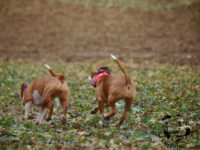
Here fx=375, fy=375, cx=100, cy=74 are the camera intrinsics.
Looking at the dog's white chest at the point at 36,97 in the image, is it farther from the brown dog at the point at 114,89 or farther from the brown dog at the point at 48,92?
the brown dog at the point at 114,89

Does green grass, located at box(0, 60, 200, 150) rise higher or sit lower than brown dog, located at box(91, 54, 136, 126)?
lower

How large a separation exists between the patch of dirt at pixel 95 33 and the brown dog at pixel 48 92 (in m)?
10.9

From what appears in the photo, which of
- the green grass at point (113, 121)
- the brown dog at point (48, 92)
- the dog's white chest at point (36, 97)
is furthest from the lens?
the dog's white chest at point (36, 97)

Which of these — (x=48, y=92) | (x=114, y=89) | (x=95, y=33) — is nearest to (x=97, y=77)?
(x=114, y=89)

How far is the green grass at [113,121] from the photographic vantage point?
5.72 meters

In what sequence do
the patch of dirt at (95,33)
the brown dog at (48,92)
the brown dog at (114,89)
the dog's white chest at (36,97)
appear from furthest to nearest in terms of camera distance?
the patch of dirt at (95,33) → the dog's white chest at (36,97) → the brown dog at (48,92) → the brown dog at (114,89)

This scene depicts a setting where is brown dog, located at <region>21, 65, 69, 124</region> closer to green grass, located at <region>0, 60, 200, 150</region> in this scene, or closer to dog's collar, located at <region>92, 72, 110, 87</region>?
green grass, located at <region>0, 60, 200, 150</region>

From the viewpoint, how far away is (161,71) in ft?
48.1

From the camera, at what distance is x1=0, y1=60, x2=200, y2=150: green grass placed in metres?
5.72

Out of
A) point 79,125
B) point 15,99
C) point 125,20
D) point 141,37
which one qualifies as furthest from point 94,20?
point 79,125

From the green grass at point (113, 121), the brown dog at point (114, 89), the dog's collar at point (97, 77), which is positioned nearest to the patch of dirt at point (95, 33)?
the green grass at point (113, 121)

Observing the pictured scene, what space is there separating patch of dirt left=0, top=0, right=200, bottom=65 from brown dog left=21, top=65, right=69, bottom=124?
1087 cm

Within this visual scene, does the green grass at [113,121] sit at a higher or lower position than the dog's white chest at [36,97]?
lower

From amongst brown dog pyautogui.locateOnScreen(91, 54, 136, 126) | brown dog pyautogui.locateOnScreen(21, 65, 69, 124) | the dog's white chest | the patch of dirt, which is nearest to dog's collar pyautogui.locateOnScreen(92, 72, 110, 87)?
brown dog pyautogui.locateOnScreen(91, 54, 136, 126)
